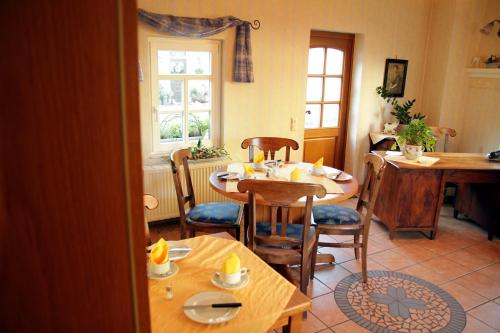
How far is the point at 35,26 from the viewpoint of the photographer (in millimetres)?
578

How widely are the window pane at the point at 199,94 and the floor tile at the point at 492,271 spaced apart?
2971 millimetres

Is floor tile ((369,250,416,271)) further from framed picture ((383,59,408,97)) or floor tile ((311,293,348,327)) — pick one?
framed picture ((383,59,408,97))

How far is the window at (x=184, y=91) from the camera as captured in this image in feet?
12.7

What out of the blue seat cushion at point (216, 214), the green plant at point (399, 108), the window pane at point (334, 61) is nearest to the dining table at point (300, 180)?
the blue seat cushion at point (216, 214)

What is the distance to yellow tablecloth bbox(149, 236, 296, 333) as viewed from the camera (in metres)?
1.27

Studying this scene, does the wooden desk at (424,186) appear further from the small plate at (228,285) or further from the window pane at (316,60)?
the small plate at (228,285)

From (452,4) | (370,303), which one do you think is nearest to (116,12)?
(370,303)

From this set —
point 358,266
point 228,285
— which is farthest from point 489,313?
point 228,285

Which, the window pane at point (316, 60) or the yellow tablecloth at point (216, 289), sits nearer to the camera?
the yellow tablecloth at point (216, 289)

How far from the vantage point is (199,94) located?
4156mm

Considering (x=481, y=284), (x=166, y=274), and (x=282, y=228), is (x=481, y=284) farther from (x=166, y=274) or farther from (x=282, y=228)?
(x=166, y=274)

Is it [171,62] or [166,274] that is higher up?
[171,62]

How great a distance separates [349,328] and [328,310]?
217mm

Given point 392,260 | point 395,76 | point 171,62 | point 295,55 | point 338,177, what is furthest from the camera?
point 395,76
